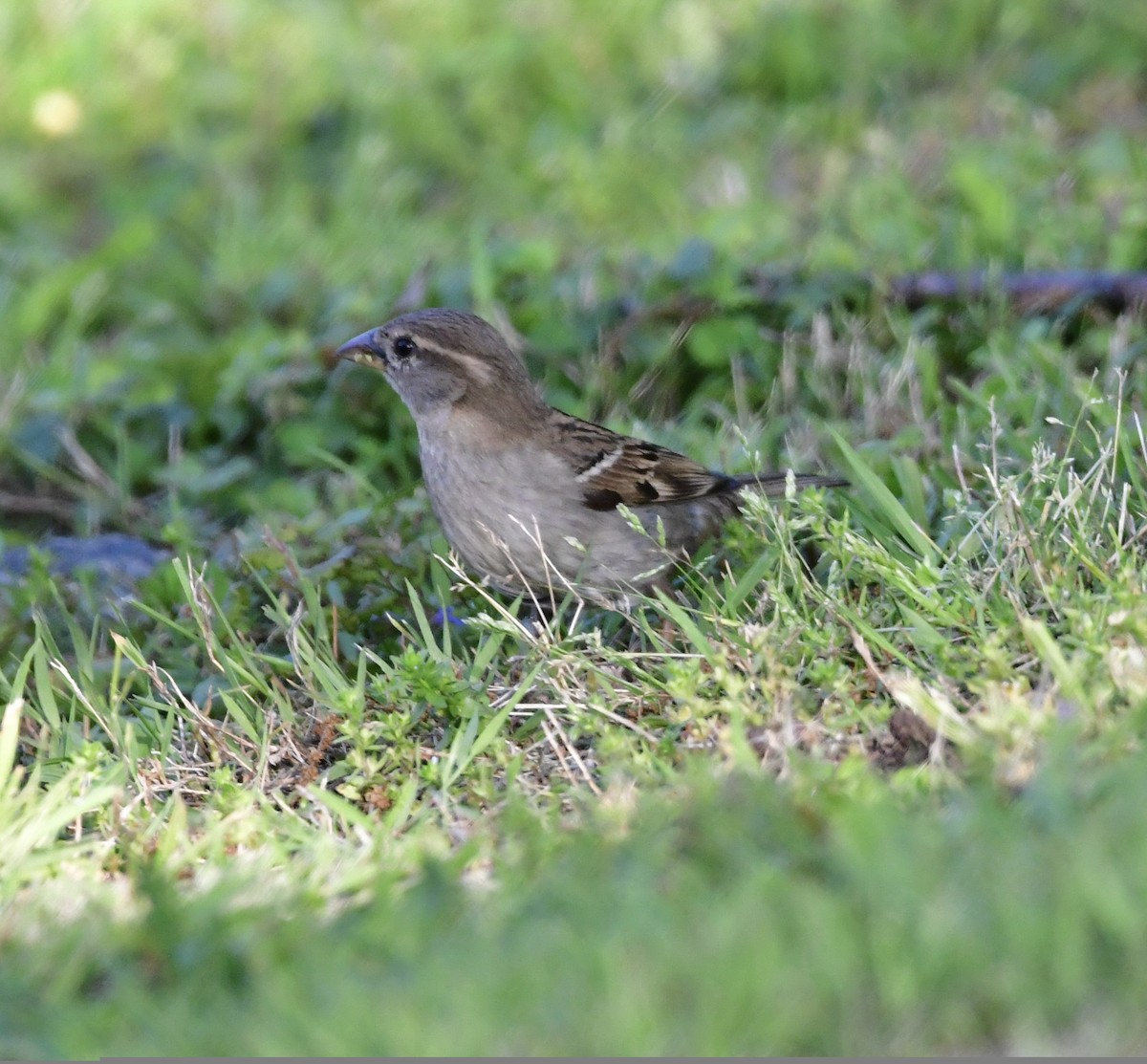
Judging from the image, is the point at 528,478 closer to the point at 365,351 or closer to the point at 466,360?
the point at 466,360

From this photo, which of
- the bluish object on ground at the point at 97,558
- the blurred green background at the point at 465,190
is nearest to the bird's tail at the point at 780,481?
the blurred green background at the point at 465,190

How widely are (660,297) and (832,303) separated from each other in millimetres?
675

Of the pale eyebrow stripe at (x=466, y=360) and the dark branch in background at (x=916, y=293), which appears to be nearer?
the pale eyebrow stripe at (x=466, y=360)

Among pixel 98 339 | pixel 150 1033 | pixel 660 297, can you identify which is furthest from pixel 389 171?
pixel 150 1033

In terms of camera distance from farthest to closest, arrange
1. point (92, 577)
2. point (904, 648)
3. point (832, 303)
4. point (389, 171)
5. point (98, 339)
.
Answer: point (389, 171) → point (98, 339) → point (832, 303) → point (92, 577) → point (904, 648)

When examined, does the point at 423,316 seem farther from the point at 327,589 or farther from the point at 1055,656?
the point at 1055,656

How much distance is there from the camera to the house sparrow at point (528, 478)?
17.6 feet

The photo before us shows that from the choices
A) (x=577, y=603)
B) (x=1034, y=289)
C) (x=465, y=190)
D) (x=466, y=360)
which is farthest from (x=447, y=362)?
(x=465, y=190)

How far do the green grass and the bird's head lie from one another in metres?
0.44

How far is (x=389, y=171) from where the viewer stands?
30.4 feet

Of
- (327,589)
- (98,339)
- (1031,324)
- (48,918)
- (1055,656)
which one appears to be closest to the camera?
(48,918)

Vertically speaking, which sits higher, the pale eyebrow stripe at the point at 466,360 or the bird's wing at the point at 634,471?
the pale eyebrow stripe at the point at 466,360

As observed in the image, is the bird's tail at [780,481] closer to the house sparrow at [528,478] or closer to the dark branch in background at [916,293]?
the house sparrow at [528,478]

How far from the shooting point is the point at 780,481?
18.6 feet
